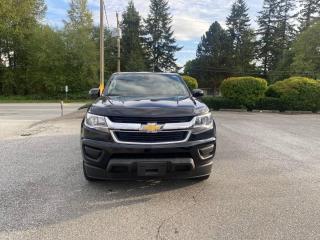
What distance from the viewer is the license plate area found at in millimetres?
4359

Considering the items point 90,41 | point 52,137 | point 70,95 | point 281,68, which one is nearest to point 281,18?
point 281,68

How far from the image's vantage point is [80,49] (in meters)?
46.5

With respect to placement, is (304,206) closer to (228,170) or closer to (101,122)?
(228,170)

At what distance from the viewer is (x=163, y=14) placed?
6200 centimetres

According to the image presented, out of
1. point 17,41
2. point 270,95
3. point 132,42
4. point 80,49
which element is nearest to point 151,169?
point 270,95

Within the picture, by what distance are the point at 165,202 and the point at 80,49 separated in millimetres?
44347

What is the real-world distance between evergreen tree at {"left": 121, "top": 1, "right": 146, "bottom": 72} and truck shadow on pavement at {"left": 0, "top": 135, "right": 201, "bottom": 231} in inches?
1905

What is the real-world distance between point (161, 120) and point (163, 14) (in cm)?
6026

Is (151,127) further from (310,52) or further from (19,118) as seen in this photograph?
(310,52)

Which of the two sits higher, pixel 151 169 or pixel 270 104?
pixel 151 169

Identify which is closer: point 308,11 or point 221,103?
point 221,103

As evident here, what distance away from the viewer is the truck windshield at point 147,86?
5.78 meters

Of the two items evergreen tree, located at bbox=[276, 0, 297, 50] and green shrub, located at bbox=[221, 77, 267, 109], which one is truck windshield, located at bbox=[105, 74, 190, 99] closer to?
green shrub, located at bbox=[221, 77, 267, 109]

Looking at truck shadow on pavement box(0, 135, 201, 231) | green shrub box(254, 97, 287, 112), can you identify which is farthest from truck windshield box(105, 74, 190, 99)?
green shrub box(254, 97, 287, 112)
